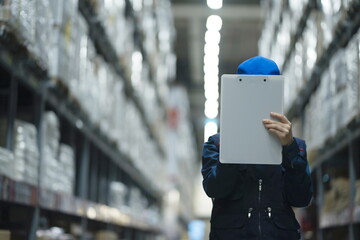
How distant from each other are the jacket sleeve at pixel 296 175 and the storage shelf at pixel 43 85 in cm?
188

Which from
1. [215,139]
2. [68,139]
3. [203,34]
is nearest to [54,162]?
[68,139]

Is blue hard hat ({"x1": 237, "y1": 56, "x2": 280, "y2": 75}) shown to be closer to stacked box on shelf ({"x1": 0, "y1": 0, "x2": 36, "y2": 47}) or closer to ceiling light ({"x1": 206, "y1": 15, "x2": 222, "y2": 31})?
stacked box on shelf ({"x1": 0, "y1": 0, "x2": 36, "y2": 47})

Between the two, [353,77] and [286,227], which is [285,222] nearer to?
[286,227]

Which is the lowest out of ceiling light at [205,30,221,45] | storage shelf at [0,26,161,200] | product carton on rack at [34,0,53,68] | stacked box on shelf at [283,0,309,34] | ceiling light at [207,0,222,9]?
storage shelf at [0,26,161,200]

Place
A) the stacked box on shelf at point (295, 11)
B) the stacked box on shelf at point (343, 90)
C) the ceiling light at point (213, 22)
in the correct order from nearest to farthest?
the stacked box on shelf at point (343, 90)
the stacked box on shelf at point (295, 11)
the ceiling light at point (213, 22)

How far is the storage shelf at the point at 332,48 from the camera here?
532cm

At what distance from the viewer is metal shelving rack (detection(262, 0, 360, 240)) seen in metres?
5.37

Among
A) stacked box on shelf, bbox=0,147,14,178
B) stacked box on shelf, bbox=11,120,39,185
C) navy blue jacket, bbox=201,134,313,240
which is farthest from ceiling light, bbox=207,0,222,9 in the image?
navy blue jacket, bbox=201,134,313,240

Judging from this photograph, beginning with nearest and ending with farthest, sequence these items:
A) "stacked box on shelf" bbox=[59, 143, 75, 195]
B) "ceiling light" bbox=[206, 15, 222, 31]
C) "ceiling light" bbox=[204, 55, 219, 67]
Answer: "stacked box on shelf" bbox=[59, 143, 75, 195], "ceiling light" bbox=[206, 15, 222, 31], "ceiling light" bbox=[204, 55, 219, 67]

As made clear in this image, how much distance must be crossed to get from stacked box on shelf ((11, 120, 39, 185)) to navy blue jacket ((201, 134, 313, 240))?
1938mm

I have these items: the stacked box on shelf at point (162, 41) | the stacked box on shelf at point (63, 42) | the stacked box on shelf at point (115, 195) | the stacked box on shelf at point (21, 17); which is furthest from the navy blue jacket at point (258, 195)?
the stacked box on shelf at point (162, 41)

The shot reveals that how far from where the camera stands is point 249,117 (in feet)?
9.44

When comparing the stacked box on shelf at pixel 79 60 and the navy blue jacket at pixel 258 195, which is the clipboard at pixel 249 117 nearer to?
the navy blue jacket at pixel 258 195

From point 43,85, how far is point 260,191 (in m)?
2.60
